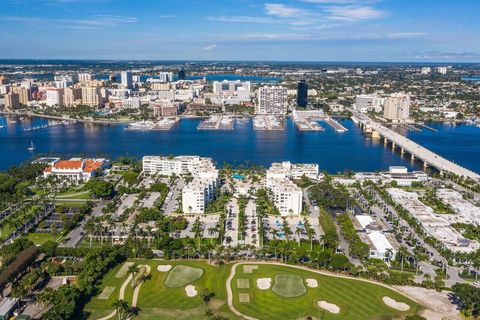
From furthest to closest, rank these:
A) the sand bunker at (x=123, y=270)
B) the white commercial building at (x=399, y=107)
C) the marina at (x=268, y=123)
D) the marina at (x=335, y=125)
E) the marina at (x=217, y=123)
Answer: the white commercial building at (x=399, y=107) < the marina at (x=217, y=123) < the marina at (x=268, y=123) < the marina at (x=335, y=125) < the sand bunker at (x=123, y=270)

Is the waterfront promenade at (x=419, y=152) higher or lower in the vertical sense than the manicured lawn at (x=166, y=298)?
higher

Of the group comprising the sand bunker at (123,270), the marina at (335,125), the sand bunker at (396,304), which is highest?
the marina at (335,125)

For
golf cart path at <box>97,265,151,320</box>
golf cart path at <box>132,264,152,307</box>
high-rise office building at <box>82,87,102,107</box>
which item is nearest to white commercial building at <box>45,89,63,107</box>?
high-rise office building at <box>82,87,102,107</box>

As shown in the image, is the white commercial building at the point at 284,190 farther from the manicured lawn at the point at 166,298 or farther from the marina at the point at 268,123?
the marina at the point at 268,123

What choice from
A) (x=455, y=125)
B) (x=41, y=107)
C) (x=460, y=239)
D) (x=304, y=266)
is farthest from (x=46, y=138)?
(x=455, y=125)

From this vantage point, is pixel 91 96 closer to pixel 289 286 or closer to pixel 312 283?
pixel 289 286

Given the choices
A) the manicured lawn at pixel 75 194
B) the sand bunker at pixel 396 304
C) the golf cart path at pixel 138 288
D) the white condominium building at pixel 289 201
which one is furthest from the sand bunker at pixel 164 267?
the manicured lawn at pixel 75 194

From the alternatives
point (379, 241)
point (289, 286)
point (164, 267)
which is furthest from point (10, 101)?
point (289, 286)

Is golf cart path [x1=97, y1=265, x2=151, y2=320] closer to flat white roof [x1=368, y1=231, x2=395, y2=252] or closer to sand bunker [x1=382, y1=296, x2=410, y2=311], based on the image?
sand bunker [x1=382, y1=296, x2=410, y2=311]
